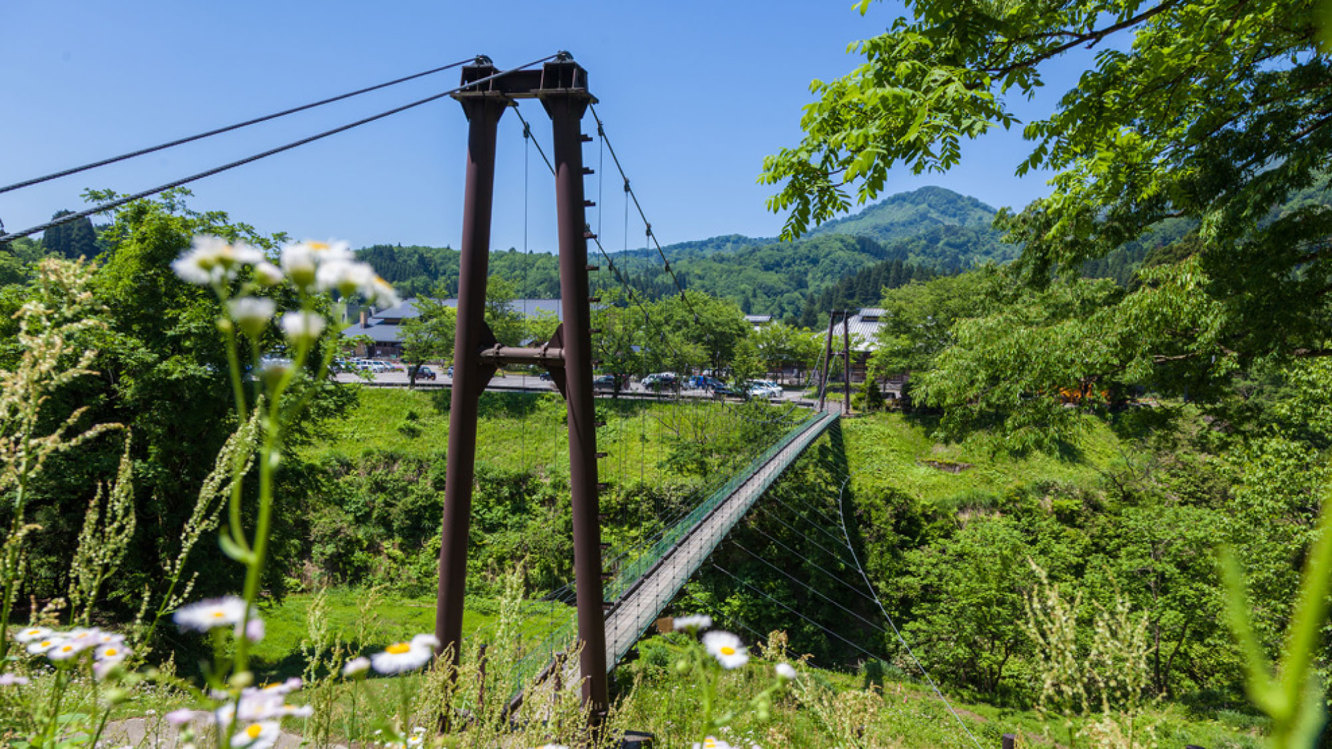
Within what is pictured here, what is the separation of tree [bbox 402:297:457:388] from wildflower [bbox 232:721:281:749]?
25248 millimetres

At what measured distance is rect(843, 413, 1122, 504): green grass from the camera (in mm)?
17078

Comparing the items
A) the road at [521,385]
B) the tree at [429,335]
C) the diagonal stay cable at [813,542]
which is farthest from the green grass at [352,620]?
the tree at [429,335]

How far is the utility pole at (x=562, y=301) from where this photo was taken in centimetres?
436

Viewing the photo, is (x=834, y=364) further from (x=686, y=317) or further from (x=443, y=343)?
(x=443, y=343)

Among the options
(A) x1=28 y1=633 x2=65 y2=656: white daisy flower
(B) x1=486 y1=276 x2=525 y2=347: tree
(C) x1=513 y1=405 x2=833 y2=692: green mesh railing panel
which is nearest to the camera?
(A) x1=28 y1=633 x2=65 y2=656: white daisy flower

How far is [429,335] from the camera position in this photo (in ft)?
84.8

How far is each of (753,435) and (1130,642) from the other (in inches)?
660

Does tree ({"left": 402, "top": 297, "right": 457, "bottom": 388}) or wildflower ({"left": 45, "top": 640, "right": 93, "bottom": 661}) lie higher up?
tree ({"left": 402, "top": 297, "right": 457, "bottom": 388})

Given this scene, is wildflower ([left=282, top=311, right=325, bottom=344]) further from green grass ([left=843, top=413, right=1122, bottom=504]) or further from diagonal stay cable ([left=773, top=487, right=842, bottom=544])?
green grass ([left=843, top=413, right=1122, bottom=504])

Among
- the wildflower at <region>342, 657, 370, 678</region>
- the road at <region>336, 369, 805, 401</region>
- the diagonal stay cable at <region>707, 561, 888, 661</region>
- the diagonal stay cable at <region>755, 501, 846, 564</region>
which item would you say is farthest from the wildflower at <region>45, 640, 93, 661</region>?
the road at <region>336, 369, 805, 401</region>

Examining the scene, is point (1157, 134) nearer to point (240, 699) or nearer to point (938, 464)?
point (240, 699)

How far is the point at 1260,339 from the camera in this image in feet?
11.6

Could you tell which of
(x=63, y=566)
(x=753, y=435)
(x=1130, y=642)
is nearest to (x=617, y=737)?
(x=1130, y=642)

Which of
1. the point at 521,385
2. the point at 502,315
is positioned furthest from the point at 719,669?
the point at 521,385
